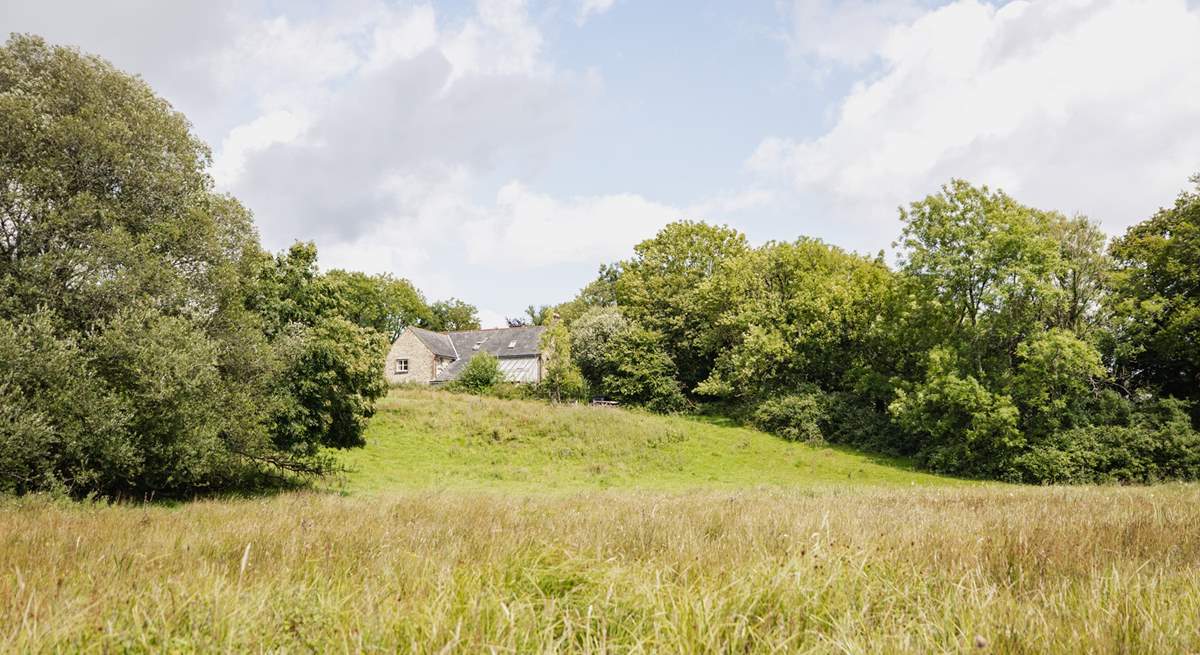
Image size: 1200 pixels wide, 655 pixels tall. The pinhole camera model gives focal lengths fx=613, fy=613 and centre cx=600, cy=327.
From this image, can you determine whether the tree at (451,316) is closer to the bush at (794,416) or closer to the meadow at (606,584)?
the bush at (794,416)

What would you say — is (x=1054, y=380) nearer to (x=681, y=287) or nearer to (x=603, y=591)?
(x=681, y=287)

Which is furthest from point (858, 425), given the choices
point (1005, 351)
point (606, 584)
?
point (606, 584)

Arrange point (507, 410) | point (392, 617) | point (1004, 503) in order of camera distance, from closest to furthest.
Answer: point (392, 617), point (1004, 503), point (507, 410)

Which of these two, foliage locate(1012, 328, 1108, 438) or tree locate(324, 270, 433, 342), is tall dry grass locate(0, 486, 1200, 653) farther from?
tree locate(324, 270, 433, 342)

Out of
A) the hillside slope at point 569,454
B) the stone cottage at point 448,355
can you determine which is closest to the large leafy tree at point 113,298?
the hillside slope at point 569,454

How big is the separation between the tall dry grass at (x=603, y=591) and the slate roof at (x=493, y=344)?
6364 cm

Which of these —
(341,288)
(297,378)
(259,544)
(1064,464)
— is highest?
(341,288)

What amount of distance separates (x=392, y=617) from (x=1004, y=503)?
1081 centimetres

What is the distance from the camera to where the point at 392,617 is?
270cm

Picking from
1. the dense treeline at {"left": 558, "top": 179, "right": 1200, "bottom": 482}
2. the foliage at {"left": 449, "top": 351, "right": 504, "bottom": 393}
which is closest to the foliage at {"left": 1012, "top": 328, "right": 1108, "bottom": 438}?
the dense treeline at {"left": 558, "top": 179, "right": 1200, "bottom": 482}

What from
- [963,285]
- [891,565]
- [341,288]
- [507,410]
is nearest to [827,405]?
[963,285]

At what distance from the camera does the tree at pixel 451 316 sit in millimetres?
110250

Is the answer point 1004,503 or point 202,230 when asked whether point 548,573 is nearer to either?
point 1004,503

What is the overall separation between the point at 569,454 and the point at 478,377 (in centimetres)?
2448
